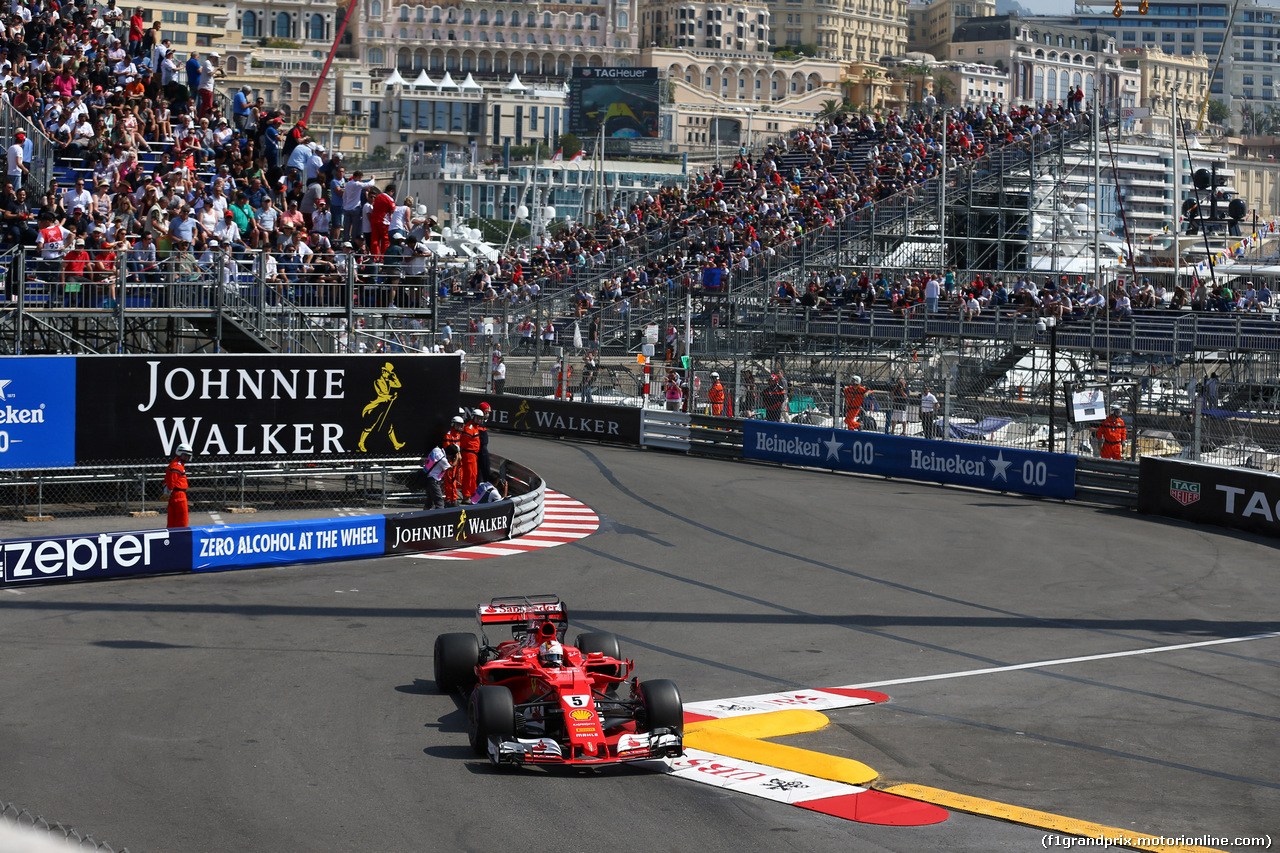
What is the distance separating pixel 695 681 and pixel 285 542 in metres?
8.06

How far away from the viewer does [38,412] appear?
2292cm

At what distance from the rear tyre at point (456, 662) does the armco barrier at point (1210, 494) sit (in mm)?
15187

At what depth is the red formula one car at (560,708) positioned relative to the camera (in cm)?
1105

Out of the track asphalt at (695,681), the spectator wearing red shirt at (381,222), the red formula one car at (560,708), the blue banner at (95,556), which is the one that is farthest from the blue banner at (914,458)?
the red formula one car at (560,708)

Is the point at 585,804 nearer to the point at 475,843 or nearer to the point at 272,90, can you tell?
the point at 475,843

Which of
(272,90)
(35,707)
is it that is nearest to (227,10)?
(272,90)

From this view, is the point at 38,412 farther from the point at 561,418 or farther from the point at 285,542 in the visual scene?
the point at 561,418

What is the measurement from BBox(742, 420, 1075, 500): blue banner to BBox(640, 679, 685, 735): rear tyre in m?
17.8

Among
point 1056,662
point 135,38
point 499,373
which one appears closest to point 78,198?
point 135,38

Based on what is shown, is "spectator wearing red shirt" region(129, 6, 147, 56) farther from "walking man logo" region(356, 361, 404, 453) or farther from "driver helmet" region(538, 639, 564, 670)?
"driver helmet" region(538, 639, 564, 670)

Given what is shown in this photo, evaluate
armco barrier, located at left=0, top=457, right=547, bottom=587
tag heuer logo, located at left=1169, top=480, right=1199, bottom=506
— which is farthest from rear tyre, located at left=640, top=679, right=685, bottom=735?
tag heuer logo, located at left=1169, top=480, right=1199, bottom=506

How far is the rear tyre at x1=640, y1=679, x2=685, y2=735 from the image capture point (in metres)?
11.3

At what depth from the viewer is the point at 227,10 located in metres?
189

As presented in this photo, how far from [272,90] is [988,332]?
157 meters
